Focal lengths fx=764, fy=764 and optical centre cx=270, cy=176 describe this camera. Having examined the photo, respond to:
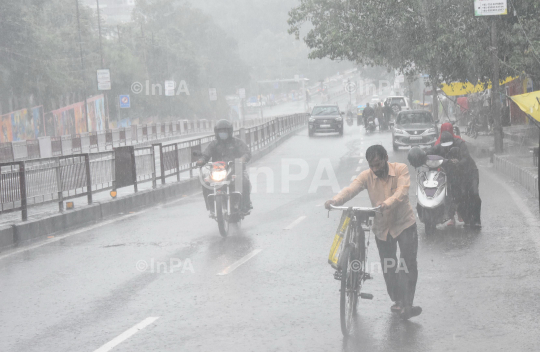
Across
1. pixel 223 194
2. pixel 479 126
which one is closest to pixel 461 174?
pixel 223 194

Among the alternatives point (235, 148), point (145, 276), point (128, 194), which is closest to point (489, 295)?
point (145, 276)

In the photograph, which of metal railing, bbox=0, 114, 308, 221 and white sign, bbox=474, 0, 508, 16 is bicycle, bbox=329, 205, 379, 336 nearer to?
metal railing, bbox=0, 114, 308, 221

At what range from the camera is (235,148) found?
12.4 metres

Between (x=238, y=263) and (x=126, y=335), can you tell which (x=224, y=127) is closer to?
(x=238, y=263)

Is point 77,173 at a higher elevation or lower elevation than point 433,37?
lower

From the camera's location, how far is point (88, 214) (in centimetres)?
1423

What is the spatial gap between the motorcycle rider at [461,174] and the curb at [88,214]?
6.37m

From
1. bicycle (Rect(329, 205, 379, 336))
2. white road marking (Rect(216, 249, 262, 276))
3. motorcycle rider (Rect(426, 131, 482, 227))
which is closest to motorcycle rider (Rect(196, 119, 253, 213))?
white road marking (Rect(216, 249, 262, 276))

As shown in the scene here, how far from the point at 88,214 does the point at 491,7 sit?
1324cm

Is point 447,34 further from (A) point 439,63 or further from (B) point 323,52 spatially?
(B) point 323,52

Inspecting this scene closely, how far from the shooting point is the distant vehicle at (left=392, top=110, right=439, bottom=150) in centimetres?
2898

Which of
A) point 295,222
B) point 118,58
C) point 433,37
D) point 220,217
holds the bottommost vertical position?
point 295,222

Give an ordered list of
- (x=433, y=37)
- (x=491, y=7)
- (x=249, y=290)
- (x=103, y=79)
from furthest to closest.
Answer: (x=103, y=79) → (x=433, y=37) → (x=491, y=7) → (x=249, y=290)

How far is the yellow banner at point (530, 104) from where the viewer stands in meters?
13.8
